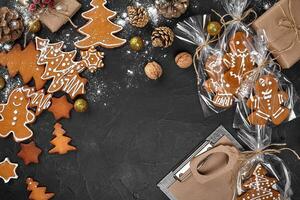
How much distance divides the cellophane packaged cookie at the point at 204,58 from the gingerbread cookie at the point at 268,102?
9cm

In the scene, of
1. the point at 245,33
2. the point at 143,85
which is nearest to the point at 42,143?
the point at 143,85

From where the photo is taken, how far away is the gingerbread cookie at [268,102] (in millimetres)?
1142

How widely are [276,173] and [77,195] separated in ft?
1.79

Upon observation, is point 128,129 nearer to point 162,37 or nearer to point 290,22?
point 162,37

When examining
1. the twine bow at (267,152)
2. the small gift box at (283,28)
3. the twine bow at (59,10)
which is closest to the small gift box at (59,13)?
the twine bow at (59,10)

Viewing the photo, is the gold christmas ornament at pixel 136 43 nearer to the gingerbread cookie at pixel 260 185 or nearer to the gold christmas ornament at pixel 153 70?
the gold christmas ornament at pixel 153 70

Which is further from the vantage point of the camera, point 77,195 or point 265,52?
point 77,195

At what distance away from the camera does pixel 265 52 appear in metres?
1.13

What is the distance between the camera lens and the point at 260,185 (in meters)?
1.16

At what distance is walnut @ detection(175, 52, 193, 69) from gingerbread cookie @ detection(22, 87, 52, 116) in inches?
14.6

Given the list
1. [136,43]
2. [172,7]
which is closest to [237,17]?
[172,7]

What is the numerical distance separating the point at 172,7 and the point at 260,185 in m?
0.52

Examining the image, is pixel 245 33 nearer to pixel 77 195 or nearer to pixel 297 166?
pixel 297 166

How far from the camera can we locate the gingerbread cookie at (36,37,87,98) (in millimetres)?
1225
